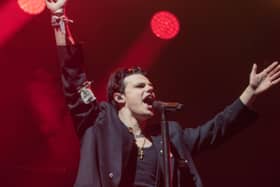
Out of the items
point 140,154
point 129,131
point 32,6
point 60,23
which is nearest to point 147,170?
point 140,154

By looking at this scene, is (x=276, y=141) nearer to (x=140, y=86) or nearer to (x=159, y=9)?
Answer: (x=159, y=9)

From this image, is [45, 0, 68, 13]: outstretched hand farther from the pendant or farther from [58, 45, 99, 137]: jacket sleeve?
the pendant

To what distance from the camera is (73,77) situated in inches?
107

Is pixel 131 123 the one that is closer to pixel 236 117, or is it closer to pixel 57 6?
pixel 236 117

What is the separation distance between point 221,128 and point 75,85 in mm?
783

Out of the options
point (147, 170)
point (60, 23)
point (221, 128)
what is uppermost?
point (60, 23)

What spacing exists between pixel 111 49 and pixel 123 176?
1.84 m

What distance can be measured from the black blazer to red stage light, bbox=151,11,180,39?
4.34ft

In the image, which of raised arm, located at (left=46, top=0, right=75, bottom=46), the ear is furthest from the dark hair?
raised arm, located at (left=46, top=0, right=75, bottom=46)

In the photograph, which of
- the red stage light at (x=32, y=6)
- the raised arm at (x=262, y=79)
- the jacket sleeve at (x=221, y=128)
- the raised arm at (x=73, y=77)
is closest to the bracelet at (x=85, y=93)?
the raised arm at (x=73, y=77)

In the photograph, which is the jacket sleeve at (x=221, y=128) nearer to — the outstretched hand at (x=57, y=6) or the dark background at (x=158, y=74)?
the outstretched hand at (x=57, y=6)

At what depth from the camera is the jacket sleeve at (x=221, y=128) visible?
281 cm

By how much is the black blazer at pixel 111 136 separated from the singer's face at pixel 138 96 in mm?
129

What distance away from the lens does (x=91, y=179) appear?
99.5 inches
